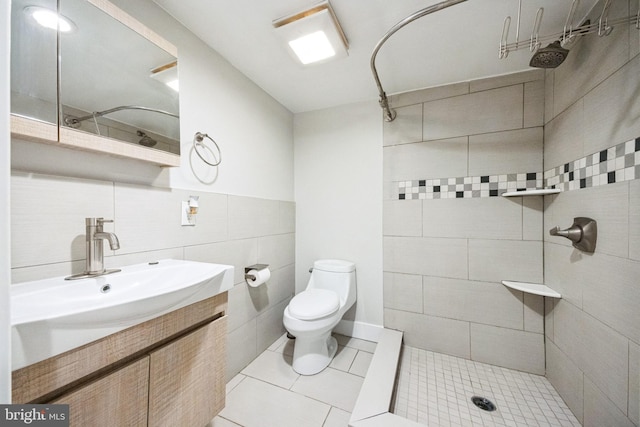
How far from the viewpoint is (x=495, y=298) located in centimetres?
175

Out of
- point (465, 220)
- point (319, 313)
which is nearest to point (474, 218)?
point (465, 220)

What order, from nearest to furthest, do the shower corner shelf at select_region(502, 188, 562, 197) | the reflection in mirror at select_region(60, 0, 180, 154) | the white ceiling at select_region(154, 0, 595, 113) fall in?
the reflection in mirror at select_region(60, 0, 180, 154) → the white ceiling at select_region(154, 0, 595, 113) → the shower corner shelf at select_region(502, 188, 562, 197)

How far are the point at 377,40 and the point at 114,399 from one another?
2.03 m

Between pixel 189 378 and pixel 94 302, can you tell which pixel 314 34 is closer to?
pixel 94 302

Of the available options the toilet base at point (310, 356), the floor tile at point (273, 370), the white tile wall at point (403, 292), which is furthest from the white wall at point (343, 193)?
the floor tile at point (273, 370)

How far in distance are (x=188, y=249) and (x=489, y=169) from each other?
215cm

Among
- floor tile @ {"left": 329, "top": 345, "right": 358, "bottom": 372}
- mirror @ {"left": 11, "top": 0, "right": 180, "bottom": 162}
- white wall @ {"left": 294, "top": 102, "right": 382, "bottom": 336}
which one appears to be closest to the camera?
mirror @ {"left": 11, "top": 0, "right": 180, "bottom": 162}

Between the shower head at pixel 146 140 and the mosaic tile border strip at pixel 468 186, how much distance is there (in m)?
1.75

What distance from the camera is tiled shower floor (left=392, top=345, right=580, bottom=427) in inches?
50.6

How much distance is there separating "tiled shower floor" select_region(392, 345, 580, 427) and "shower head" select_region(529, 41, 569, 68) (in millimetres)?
1844

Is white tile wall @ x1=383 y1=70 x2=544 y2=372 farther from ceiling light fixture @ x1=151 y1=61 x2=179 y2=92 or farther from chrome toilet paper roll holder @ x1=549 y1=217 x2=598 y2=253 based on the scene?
ceiling light fixture @ x1=151 y1=61 x2=179 y2=92

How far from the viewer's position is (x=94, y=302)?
2.57 ft

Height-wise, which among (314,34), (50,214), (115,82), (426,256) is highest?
(314,34)

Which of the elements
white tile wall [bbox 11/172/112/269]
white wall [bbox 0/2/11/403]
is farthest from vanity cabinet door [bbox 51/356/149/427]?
white tile wall [bbox 11/172/112/269]
